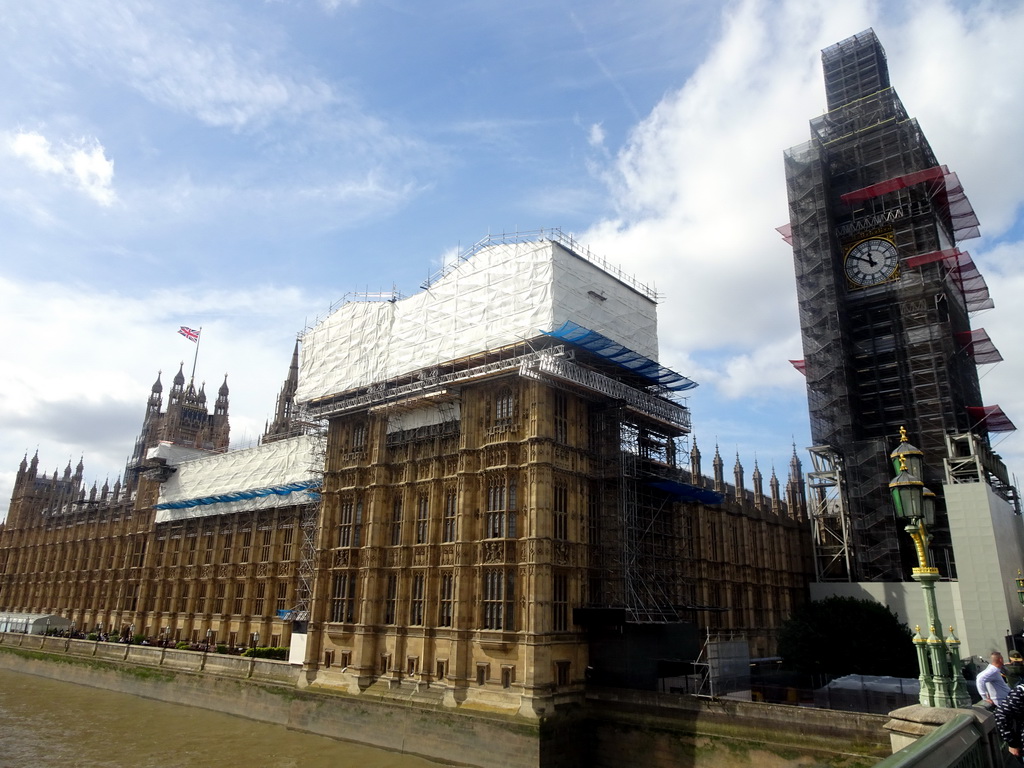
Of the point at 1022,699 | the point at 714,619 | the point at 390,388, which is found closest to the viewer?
the point at 1022,699

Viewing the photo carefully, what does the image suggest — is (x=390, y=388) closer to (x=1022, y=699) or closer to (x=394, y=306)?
(x=394, y=306)

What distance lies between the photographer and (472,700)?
37.9m

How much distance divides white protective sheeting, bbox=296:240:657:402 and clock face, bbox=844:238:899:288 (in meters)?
28.6

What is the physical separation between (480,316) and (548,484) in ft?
40.0

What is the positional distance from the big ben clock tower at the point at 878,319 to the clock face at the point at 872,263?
0.12 metres

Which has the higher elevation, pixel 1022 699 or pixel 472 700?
pixel 1022 699

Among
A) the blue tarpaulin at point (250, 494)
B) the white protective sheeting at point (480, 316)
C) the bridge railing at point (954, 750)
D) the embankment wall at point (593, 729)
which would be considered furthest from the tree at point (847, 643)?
the blue tarpaulin at point (250, 494)

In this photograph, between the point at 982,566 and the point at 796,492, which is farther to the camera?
the point at 796,492

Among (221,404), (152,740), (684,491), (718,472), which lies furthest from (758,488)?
(221,404)

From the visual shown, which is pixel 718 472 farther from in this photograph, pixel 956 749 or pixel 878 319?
pixel 956 749

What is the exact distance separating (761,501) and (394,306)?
39707 mm

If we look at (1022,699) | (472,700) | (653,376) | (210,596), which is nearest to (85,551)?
(210,596)

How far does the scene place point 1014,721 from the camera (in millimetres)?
11188

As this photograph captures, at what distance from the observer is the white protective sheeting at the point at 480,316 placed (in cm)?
4291
